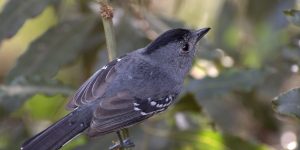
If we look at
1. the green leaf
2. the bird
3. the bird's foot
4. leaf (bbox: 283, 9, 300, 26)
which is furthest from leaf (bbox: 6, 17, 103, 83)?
leaf (bbox: 283, 9, 300, 26)

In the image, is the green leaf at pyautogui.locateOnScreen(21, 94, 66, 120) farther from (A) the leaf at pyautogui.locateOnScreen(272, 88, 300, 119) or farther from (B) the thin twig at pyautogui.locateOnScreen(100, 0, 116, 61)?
(A) the leaf at pyautogui.locateOnScreen(272, 88, 300, 119)

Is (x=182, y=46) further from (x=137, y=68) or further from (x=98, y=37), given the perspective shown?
(x=98, y=37)

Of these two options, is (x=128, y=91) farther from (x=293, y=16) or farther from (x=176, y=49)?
(x=293, y=16)

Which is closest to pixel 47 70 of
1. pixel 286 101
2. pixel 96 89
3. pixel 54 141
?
pixel 96 89

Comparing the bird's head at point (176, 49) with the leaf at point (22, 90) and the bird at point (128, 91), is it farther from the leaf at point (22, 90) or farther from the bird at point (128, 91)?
the leaf at point (22, 90)

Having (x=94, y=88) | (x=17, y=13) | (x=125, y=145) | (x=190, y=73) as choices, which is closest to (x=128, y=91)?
(x=94, y=88)

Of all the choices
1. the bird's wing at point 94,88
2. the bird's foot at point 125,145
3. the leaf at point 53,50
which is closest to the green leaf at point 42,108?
the leaf at point 53,50
